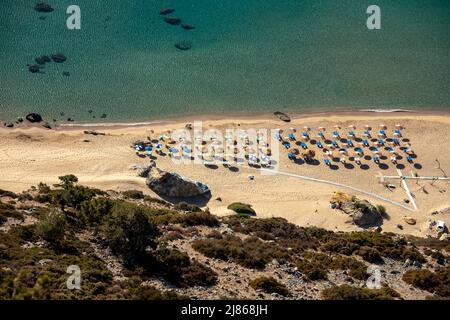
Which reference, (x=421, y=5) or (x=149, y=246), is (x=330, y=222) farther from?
(x=421, y=5)

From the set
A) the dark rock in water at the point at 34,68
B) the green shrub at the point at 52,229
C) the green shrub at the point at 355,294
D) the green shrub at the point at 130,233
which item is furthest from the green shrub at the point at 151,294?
the dark rock in water at the point at 34,68

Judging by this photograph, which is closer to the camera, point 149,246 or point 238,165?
point 149,246

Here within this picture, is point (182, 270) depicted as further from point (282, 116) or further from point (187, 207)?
point (282, 116)

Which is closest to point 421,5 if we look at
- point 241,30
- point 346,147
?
point 241,30

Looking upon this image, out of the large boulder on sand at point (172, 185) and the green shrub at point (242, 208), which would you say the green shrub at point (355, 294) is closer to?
the green shrub at point (242, 208)

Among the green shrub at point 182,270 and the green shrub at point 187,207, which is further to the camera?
the green shrub at point 187,207

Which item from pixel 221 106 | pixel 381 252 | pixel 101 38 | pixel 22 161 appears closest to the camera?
pixel 381 252
